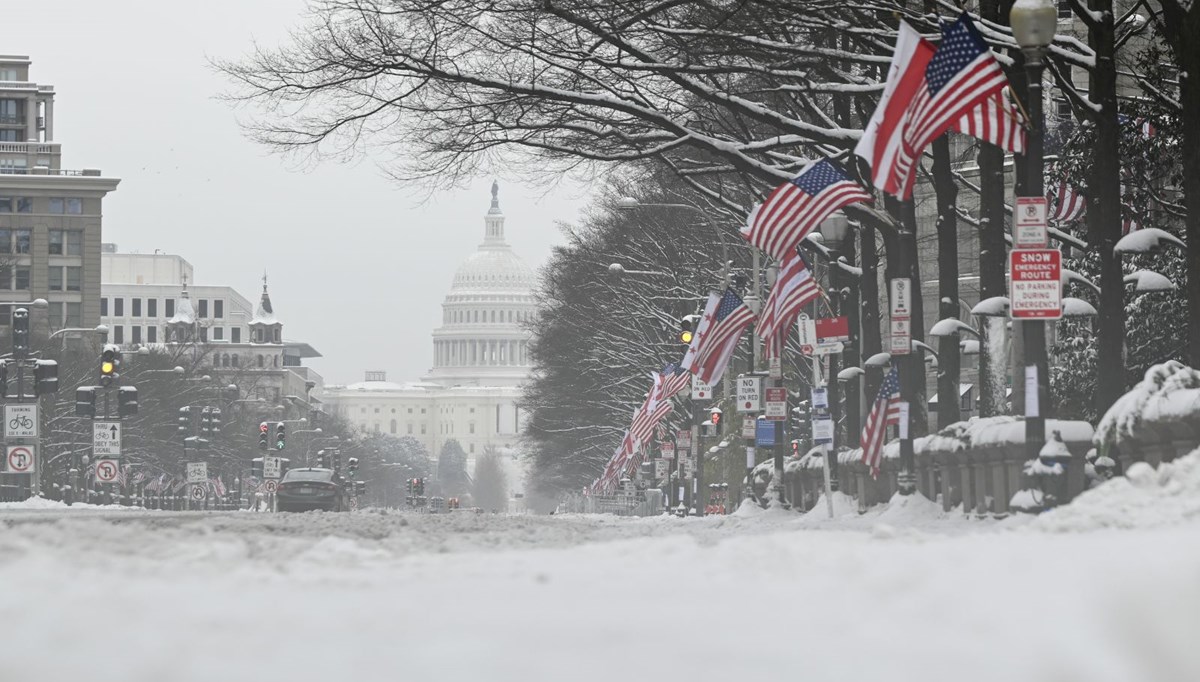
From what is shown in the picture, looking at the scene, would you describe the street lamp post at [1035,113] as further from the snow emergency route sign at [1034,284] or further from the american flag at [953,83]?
the american flag at [953,83]

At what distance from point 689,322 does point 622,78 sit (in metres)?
24.3

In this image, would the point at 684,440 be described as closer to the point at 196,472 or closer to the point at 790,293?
the point at 196,472

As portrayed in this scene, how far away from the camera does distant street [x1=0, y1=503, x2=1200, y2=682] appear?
559cm

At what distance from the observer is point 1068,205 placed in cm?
3356

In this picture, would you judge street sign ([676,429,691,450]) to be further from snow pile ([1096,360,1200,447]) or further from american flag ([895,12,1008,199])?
snow pile ([1096,360,1200,447])

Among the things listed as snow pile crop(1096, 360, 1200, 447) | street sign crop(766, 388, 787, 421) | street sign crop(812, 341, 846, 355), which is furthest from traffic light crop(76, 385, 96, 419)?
snow pile crop(1096, 360, 1200, 447)

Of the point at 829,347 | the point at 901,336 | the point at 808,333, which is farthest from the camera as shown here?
the point at 808,333

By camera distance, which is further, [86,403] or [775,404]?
[86,403]

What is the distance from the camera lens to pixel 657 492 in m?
80.8

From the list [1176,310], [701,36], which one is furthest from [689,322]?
[701,36]

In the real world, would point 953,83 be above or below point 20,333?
above

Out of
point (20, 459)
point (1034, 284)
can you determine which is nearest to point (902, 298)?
point (1034, 284)

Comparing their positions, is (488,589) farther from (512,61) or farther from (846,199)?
(512,61)

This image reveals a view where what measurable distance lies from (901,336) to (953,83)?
6.35m
